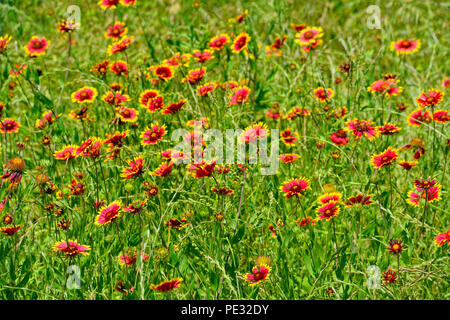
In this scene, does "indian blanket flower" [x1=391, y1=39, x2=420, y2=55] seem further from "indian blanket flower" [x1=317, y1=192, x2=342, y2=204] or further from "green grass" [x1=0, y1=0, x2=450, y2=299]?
"indian blanket flower" [x1=317, y1=192, x2=342, y2=204]

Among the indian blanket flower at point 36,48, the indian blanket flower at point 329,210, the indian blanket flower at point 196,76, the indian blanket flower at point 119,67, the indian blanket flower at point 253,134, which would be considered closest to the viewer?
the indian blanket flower at point 329,210

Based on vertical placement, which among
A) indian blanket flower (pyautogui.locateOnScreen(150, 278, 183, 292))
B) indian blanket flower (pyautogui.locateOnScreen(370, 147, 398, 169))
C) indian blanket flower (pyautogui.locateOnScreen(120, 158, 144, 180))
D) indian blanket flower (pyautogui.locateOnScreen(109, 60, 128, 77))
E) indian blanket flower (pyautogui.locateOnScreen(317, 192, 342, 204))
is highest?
indian blanket flower (pyautogui.locateOnScreen(109, 60, 128, 77))

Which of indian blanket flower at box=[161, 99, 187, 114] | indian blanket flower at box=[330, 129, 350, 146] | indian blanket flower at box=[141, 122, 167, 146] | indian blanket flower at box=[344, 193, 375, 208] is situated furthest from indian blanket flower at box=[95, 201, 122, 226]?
indian blanket flower at box=[330, 129, 350, 146]

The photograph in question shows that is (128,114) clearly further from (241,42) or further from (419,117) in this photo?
(419,117)

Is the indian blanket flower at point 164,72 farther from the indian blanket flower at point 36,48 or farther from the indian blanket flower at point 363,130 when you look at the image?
the indian blanket flower at point 363,130

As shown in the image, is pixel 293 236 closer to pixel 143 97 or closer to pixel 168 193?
pixel 168 193

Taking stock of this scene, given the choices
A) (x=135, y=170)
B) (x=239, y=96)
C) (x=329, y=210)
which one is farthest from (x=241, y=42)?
(x=329, y=210)

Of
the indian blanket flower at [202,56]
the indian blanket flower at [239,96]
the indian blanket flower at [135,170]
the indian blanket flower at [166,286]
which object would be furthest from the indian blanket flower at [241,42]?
the indian blanket flower at [166,286]

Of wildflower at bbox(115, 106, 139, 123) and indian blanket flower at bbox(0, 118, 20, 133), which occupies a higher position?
wildflower at bbox(115, 106, 139, 123)

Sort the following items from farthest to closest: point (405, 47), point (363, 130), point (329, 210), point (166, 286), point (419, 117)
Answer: point (405, 47)
point (419, 117)
point (363, 130)
point (329, 210)
point (166, 286)

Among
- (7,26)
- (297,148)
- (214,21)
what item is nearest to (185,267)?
(297,148)

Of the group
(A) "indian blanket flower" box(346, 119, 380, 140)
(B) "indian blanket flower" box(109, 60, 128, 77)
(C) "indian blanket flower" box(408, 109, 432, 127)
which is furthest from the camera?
(B) "indian blanket flower" box(109, 60, 128, 77)

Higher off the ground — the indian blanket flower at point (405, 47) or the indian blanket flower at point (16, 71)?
the indian blanket flower at point (405, 47)

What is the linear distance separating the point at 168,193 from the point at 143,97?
0.45 metres
